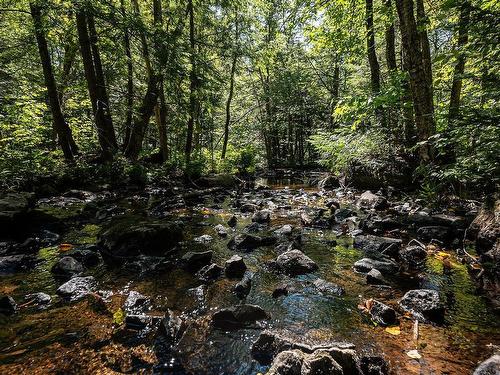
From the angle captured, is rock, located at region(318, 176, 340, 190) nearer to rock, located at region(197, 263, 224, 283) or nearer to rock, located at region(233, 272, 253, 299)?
rock, located at region(197, 263, 224, 283)

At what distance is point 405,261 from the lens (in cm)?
547

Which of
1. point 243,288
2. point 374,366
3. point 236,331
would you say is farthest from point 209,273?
point 374,366

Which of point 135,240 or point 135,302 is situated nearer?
point 135,302

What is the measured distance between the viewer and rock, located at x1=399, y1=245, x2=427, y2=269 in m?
5.33

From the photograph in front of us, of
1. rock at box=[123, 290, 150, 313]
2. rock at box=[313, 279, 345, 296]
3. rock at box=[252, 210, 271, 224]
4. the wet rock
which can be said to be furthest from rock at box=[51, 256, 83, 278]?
rock at box=[252, 210, 271, 224]

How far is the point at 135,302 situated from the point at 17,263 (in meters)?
2.91

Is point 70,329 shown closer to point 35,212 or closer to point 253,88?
point 35,212

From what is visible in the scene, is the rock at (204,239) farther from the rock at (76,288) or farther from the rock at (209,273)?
the rock at (76,288)

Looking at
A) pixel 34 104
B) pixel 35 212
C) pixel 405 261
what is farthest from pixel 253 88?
pixel 405 261

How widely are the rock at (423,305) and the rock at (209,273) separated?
2621mm

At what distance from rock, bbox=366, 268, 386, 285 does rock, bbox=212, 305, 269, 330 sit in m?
1.82

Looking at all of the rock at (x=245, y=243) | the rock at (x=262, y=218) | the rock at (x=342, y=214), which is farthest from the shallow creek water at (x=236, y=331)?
the rock at (x=342, y=214)

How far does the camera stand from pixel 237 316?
363 cm

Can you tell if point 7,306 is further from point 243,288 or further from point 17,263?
point 243,288
